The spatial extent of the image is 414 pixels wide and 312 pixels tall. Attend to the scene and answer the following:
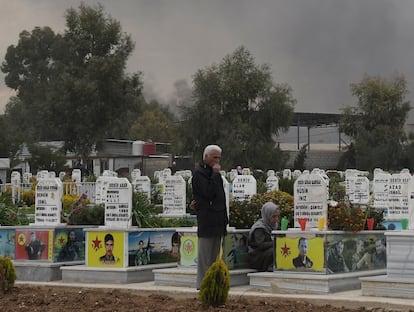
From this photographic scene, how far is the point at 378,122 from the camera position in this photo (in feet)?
224

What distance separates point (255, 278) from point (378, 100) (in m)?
58.2

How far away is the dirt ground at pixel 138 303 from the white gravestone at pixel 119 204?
2518 mm

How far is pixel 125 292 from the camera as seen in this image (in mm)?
11641

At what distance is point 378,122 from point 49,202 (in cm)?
5596

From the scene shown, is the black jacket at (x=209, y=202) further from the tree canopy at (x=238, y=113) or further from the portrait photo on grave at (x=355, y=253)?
the tree canopy at (x=238, y=113)

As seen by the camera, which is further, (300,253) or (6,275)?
(300,253)

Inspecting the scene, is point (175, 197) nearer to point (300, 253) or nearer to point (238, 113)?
point (300, 253)

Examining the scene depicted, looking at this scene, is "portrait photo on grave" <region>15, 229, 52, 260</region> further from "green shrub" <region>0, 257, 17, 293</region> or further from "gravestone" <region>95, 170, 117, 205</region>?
"green shrub" <region>0, 257, 17, 293</region>

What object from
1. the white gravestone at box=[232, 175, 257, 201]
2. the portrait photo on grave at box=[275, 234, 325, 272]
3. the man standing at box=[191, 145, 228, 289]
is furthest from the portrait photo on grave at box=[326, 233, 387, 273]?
the white gravestone at box=[232, 175, 257, 201]

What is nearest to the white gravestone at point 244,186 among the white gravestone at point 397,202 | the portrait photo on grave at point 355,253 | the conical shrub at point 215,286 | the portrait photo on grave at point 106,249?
the white gravestone at point 397,202

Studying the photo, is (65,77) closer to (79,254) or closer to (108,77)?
(108,77)

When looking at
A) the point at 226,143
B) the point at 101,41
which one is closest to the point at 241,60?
the point at 226,143

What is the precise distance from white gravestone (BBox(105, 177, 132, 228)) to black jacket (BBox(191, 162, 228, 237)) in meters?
3.06

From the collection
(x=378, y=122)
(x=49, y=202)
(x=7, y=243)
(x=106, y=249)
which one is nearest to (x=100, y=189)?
(x=7, y=243)
